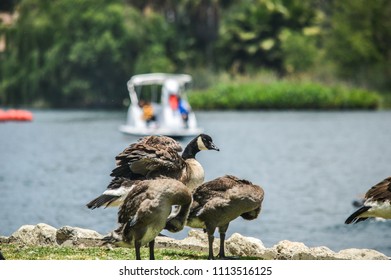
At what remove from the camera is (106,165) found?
21.4 metres

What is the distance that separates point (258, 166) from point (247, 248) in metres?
14.3

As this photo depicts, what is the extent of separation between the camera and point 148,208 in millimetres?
6629

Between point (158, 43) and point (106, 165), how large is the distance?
20.0 metres

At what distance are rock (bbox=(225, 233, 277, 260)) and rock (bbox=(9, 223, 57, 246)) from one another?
1.54 m

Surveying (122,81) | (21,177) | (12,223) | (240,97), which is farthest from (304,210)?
(122,81)

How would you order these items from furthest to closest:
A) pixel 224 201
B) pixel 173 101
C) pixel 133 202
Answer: pixel 173 101 → pixel 224 201 → pixel 133 202

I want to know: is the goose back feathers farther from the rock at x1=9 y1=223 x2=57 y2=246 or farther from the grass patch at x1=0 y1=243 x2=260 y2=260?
the rock at x1=9 y1=223 x2=57 y2=246

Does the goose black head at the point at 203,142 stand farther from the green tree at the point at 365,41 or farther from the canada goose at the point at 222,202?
the green tree at the point at 365,41

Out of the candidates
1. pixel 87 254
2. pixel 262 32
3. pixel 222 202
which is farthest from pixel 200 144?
pixel 262 32

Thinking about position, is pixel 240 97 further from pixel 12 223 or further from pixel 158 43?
pixel 12 223

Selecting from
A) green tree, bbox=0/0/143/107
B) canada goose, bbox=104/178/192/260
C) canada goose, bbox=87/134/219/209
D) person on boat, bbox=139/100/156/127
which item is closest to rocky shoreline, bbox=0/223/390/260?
canada goose, bbox=87/134/219/209

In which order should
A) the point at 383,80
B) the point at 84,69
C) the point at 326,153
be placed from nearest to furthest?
1. the point at 326,153
2. the point at 383,80
3. the point at 84,69

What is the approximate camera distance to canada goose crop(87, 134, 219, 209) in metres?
7.55

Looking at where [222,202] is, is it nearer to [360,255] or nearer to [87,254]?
[87,254]
